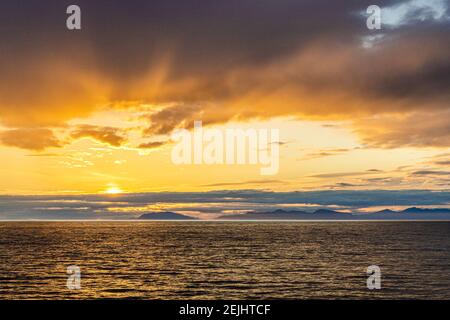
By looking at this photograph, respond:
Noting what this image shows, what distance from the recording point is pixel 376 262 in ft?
273

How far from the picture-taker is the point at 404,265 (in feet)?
254
